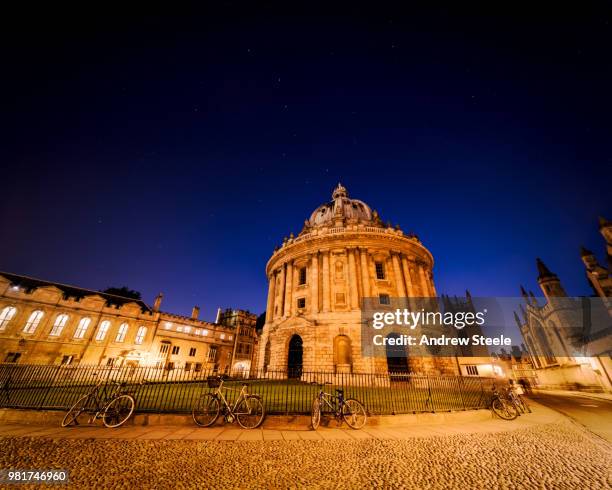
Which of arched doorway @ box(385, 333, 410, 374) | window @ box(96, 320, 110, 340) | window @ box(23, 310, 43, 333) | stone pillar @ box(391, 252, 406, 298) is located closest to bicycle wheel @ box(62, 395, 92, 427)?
arched doorway @ box(385, 333, 410, 374)

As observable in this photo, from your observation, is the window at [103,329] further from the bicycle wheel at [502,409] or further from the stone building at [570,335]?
the stone building at [570,335]

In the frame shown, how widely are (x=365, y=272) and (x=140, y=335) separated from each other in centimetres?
3371

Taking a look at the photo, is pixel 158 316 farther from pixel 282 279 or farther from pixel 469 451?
pixel 469 451

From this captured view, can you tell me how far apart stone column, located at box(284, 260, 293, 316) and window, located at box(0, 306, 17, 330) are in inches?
1173

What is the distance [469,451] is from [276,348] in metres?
23.8

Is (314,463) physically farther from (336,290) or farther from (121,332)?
(121,332)

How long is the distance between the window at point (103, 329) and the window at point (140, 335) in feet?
13.0

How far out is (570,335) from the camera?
120ft

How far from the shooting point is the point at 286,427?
7.89 meters

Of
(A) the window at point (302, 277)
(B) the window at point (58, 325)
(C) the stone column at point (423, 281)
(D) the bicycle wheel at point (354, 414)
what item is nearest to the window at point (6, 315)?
(B) the window at point (58, 325)

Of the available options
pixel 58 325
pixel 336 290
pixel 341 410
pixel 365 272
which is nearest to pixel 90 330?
pixel 58 325

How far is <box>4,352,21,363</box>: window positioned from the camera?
26016 mm

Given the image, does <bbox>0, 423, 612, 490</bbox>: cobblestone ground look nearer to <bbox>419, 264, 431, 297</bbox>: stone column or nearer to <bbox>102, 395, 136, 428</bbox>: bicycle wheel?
<bbox>102, 395, 136, 428</bbox>: bicycle wheel

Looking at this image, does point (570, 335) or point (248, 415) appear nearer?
point (248, 415)
